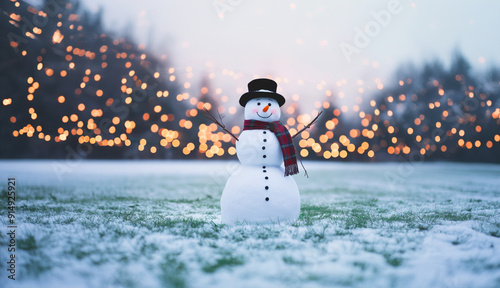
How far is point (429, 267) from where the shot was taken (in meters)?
2.18

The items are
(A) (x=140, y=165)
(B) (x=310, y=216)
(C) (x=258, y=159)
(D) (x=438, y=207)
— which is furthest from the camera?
(A) (x=140, y=165)

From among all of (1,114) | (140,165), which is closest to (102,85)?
(1,114)

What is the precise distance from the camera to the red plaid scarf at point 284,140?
3631mm

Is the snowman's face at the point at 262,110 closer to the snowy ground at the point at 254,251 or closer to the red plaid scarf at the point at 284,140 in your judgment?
the red plaid scarf at the point at 284,140

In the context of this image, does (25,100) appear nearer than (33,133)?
Yes

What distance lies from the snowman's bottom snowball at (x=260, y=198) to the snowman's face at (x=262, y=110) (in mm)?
641

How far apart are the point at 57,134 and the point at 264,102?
389 inches

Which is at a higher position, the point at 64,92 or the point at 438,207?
the point at 64,92

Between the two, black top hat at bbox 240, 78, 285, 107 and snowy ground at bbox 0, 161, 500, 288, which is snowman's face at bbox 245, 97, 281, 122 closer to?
black top hat at bbox 240, 78, 285, 107

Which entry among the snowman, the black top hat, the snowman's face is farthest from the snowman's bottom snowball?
the black top hat

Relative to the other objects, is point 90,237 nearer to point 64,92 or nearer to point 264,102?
point 264,102

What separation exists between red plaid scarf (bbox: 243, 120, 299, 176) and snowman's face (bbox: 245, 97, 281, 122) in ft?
0.19

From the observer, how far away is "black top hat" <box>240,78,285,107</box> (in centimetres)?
373

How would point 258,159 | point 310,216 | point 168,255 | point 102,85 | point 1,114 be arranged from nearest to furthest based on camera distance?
point 168,255 → point 258,159 → point 310,216 → point 1,114 → point 102,85
